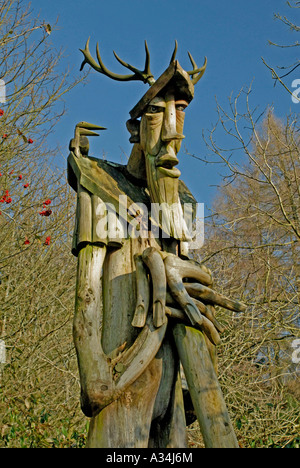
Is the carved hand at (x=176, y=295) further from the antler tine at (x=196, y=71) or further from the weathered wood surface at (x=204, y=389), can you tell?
the antler tine at (x=196, y=71)

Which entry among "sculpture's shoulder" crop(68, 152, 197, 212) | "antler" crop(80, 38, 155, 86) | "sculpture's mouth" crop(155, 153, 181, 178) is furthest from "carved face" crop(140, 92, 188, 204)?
"antler" crop(80, 38, 155, 86)

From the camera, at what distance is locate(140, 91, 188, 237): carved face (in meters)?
3.80

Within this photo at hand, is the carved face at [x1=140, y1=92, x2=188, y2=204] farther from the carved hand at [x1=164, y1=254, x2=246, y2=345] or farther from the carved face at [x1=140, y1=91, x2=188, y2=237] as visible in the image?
the carved hand at [x1=164, y1=254, x2=246, y2=345]

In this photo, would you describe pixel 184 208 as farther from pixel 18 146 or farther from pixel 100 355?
pixel 18 146

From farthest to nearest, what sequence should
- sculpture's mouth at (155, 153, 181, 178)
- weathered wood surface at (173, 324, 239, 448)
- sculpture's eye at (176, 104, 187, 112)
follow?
sculpture's eye at (176, 104, 187, 112) < sculpture's mouth at (155, 153, 181, 178) < weathered wood surface at (173, 324, 239, 448)

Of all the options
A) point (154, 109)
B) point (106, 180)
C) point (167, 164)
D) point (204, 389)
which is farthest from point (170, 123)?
point (204, 389)

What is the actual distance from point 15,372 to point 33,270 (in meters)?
1.58

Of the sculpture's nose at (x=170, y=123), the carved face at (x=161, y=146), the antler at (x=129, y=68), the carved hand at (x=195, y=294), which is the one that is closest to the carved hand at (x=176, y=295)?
the carved hand at (x=195, y=294)

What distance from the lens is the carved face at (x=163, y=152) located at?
3797 millimetres

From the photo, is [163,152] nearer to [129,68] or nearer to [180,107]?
[180,107]

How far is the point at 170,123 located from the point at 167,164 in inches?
11.3

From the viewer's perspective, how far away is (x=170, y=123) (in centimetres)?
384

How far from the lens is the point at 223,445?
3.12 meters

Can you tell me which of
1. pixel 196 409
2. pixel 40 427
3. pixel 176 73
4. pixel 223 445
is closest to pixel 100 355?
pixel 196 409
